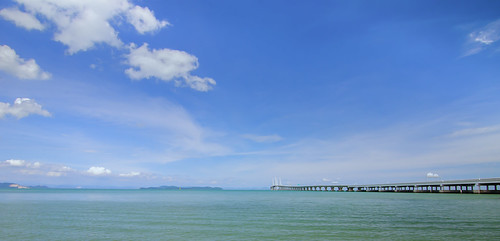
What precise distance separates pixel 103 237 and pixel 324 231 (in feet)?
50.6

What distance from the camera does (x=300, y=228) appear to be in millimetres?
23219

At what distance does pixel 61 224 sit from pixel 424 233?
29334 millimetres

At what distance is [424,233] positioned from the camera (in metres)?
20.5

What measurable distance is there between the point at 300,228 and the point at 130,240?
12.4 meters

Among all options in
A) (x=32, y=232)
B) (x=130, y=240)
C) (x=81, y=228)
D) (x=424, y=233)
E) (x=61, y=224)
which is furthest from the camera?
(x=61, y=224)

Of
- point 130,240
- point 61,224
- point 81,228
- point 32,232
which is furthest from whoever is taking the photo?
point 61,224

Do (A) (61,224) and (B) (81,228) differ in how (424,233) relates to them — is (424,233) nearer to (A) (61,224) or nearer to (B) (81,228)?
(B) (81,228)

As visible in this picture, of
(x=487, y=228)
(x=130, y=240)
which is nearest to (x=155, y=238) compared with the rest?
(x=130, y=240)

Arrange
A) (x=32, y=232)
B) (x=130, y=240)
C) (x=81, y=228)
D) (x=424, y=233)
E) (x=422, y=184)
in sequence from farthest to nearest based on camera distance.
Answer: (x=422, y=184) → (x=81, y=228) → (x=32, y=232) → (x=424, y=233) → (x=130, y=240)

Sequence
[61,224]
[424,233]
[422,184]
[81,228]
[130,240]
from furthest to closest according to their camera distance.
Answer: [422,184] → [61,224] → [81,228] → [424,233] → [130,240]

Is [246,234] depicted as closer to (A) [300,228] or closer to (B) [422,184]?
(A) [300,228]

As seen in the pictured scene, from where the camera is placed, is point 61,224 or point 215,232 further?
point 61,224

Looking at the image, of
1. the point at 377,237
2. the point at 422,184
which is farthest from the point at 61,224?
the point at 422,184

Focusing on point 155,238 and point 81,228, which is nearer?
point 155,238
